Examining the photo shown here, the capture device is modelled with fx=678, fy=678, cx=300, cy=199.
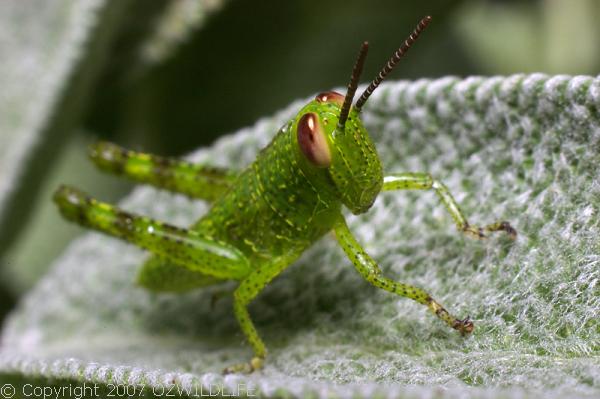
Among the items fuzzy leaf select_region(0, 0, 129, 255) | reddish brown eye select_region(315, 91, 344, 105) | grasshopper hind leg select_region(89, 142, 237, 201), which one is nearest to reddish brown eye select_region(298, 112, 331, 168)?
reddish brown eye select_region(315, 91, 344, 105)

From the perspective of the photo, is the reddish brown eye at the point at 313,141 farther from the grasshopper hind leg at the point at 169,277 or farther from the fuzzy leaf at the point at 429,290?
the grasshopper hind leg at the point at 169,277

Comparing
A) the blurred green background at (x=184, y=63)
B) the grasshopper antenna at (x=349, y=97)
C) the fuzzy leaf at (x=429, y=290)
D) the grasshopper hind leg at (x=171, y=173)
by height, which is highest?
the blurred green background at (x=184, y=63)

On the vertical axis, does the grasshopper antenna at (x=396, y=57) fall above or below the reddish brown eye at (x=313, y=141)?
above

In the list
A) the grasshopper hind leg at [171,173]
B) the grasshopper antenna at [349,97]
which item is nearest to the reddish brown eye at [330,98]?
the grasshopper antenna at [349,97]

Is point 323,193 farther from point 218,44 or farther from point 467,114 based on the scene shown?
point 218,44

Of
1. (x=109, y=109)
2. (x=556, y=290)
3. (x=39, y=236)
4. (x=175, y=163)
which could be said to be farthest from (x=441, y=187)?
(x=39, y=236)

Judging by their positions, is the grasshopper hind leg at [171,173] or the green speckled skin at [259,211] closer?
the green speckled skin at [259,211]

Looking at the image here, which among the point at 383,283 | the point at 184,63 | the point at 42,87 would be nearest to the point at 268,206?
the point at 383,283

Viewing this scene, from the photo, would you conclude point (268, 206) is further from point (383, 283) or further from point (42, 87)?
point (42, 87)
